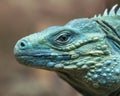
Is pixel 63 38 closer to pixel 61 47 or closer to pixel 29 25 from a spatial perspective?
pixel 61 47

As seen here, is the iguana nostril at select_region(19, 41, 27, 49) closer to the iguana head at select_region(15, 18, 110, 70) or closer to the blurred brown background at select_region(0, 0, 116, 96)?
the iguana head at select_region(15, 18, 110, 70)

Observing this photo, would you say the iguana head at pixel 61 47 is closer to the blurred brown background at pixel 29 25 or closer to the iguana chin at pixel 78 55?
the iguana chin at pixel 78 55

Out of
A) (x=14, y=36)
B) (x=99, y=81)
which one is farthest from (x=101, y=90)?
(x=14, y=36)

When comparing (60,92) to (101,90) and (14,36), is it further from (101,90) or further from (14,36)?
(101,90)

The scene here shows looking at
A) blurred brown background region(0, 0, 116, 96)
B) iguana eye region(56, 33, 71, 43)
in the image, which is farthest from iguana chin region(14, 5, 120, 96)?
blurred brown background region(0, 0, 116, 96)

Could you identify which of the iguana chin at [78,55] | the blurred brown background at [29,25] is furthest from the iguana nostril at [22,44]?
the blurred brown background at [29,25]
